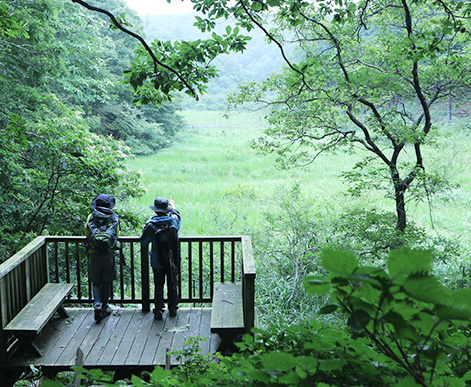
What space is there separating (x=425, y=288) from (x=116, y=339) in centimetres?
407

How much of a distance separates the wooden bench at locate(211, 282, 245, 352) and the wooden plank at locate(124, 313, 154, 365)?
0.79 meters

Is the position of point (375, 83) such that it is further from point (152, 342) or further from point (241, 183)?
point (241, 183)

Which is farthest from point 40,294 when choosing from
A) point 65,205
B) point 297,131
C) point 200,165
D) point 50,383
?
point 200,165

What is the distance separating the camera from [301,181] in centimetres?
869

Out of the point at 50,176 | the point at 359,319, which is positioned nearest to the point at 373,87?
the point at 50,176

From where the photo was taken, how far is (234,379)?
1.43m


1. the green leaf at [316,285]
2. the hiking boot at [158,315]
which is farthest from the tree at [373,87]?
the green leaf at [316,285]

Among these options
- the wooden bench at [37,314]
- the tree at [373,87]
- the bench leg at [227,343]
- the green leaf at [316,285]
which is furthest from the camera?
the tree at [373,87]

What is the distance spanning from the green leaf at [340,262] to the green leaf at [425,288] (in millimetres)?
133

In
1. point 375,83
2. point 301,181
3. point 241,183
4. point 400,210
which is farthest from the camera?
point 241,183

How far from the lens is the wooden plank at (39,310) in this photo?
3.97m

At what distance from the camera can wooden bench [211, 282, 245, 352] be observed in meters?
4.04

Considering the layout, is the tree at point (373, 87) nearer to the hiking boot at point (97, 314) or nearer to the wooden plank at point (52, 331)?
the hiking boot at point (97, 314)

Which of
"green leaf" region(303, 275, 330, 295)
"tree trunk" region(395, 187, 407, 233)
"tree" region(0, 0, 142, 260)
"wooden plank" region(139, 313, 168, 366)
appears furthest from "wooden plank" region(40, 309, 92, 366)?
"tree trunk" region(395, 187, 407, 233)
